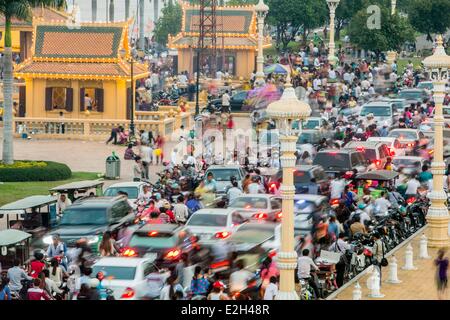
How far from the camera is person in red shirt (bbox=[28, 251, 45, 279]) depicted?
27.0 metres

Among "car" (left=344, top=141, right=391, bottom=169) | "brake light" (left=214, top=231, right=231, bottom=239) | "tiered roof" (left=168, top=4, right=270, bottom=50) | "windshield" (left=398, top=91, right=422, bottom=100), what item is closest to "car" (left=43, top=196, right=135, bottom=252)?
"brake light" (left=214, top=231, right=231, bottom=239)

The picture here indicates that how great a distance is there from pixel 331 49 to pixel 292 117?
159 ft

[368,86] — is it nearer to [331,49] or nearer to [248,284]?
[331,49]

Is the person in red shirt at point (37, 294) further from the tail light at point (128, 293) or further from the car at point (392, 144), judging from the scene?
the car at point (392, 144)

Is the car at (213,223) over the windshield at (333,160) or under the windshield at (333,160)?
under

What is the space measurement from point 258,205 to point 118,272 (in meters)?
8.29

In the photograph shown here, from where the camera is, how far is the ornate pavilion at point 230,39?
79812mm

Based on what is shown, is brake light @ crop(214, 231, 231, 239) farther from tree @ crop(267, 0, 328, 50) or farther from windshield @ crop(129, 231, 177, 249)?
tree @ crop(267, 0, 328, 50)

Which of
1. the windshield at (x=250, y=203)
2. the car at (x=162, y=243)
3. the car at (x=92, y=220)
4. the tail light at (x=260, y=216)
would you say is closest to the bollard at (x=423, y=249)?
the tail light at (x=260, y=216)

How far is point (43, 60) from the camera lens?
59125 millimetres

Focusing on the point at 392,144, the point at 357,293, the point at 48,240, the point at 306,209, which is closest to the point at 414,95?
the point at 392,144

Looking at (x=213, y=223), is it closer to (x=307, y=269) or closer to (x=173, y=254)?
(x=173, y=254)

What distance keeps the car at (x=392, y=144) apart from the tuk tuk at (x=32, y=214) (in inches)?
580
